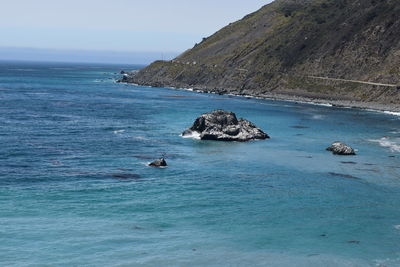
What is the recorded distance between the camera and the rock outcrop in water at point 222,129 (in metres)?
105

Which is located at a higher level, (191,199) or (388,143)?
(388,143)

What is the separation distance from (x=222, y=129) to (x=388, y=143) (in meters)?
33.0

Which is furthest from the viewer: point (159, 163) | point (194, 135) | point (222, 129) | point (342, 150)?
point (194, 135)

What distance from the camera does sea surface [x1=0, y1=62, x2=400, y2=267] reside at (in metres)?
44.8

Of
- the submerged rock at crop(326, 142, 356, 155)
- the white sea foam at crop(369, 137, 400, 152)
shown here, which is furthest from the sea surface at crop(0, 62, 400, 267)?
the submerged rock at crop(326, 142, 356, 155)

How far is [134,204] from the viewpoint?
57531 mm

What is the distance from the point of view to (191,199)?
60.6 meters

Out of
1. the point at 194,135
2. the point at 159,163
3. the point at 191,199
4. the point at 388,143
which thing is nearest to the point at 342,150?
the point at 388,143

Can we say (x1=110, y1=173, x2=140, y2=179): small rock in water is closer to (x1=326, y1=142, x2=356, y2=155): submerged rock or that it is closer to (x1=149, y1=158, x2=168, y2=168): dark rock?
(x1=149, y1=158, x2=168, y2=168): dark rock

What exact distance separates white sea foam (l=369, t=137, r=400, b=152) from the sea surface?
1.30 ft

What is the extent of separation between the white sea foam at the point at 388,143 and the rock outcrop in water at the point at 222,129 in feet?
75.0

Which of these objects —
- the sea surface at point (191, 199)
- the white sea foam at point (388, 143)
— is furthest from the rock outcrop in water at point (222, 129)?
the white sea foam at point (388, 143)

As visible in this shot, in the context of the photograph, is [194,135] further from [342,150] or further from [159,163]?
[159,163]

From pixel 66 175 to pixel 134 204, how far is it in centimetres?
1582
